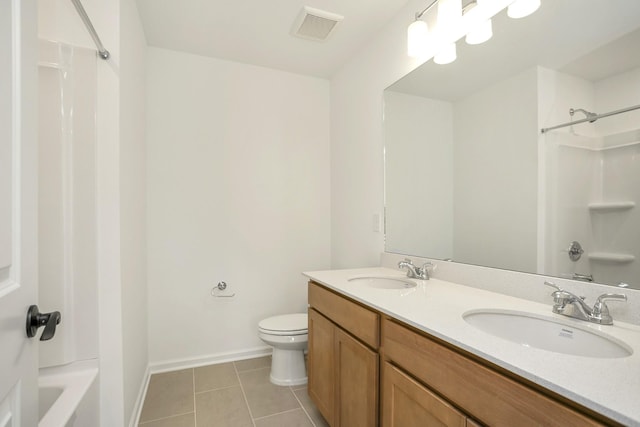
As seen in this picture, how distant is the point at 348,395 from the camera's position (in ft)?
4.36

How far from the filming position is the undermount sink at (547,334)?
0.82 metres

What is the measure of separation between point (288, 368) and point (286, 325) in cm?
30

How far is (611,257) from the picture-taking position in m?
0.98

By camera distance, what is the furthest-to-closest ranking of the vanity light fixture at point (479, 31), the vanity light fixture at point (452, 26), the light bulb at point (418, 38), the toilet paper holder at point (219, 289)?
1. the toilet paper holder at point (219, 289)
2. the light bulb at point (418, 38)
3. the vanity light fixture at point (479, 31)
4. the vanity light fixture at point (452, 26)

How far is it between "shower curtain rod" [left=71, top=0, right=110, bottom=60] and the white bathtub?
4.64 ft

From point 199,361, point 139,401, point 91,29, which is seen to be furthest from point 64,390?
point 91,29

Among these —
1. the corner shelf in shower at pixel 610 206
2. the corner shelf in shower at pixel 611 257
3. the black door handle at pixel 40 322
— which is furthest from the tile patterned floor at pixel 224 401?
the corner shelf in shower at pixel 610 206

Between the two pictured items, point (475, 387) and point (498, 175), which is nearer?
point (475, 387)

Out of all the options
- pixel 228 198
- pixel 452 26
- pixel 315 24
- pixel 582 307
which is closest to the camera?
pixel 582 307

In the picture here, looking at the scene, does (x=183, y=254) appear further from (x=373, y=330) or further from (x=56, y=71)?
(x=373, y=330)

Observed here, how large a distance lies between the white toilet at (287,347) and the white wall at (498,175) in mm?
1155

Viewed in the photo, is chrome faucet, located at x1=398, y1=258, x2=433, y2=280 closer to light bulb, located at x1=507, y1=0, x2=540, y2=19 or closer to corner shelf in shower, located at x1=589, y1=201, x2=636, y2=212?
corner shelf in shower, located at x1=589, y1=201, x2=636, y2=212

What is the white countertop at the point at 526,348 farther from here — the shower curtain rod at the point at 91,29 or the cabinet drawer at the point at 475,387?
the shower curtain rod at the point at 91,29

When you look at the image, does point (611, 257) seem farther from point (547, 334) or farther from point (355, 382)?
point (355, 382)
